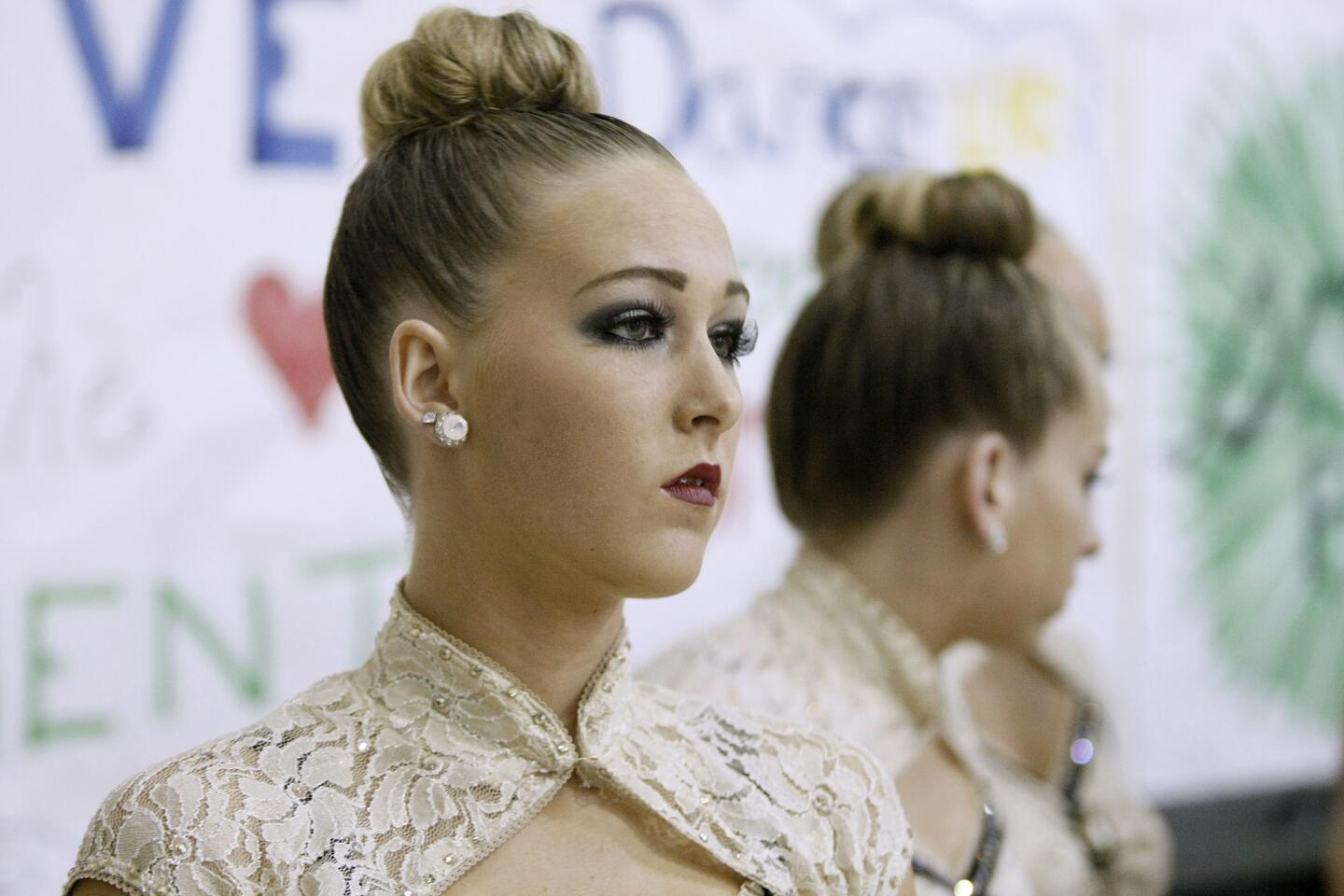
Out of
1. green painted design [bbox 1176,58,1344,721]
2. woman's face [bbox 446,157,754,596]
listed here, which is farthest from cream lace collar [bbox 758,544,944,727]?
green painted design [bbox 1176,58,1344,721]

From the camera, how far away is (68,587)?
5.23ft

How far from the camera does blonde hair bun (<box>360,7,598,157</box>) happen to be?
42.6 inches

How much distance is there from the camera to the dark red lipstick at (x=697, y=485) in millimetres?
994

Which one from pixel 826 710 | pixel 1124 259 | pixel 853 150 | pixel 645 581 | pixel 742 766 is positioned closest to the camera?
pixel 645 581

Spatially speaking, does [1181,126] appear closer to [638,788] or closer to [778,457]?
[778,457]

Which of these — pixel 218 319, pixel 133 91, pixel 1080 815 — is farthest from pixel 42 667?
pixel 1080 815

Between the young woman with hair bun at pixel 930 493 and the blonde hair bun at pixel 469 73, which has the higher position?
the blonde hair bun at pixel 469 73

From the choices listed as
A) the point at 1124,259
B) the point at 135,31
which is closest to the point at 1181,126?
the point at 1124,259

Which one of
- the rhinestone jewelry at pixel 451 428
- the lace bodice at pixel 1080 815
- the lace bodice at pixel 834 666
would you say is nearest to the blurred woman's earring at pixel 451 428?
the rhinestone jewelry at pixel 451 428

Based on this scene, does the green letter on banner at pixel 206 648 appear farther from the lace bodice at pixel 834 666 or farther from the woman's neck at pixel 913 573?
the woman's neck at pixel 913 573

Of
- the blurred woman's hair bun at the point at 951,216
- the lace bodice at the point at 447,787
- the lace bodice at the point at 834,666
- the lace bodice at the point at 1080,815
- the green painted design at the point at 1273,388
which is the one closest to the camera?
the lace bodice at the point at 447,787

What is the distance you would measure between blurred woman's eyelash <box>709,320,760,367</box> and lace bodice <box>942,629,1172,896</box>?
758 millimetres

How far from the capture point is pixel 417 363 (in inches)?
39.7

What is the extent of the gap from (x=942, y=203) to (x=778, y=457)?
0.32m
